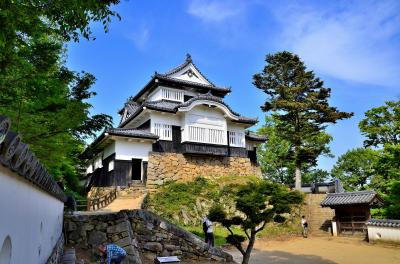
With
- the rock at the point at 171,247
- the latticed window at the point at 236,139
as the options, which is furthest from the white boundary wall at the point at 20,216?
the latticed window at the point at 236,139

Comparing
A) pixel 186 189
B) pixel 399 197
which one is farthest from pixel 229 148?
pixel 399 197

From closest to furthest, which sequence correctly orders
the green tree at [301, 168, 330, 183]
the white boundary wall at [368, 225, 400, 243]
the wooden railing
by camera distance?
the white boundary wall at [368, 225, 400, 243]
the wooden railing
the green tree at [301, 168, 330, 183]

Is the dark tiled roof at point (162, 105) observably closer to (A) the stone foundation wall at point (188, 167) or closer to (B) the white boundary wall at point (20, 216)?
(A) the stone foundation wall at point (188, 167)

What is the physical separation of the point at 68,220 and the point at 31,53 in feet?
18.8

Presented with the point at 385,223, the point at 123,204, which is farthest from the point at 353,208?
the point at 123,204

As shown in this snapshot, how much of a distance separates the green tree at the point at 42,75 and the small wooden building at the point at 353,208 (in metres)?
16.5

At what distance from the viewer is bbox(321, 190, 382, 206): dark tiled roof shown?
20.2 metres

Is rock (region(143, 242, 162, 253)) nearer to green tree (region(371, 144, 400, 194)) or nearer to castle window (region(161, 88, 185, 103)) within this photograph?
green tree (region(371, 144, 400, 194))

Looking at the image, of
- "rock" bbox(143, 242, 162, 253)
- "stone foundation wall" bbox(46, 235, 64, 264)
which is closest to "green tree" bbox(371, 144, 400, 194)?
"rock" bbox(143, 242, 162, 253)

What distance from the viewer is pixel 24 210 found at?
378cm

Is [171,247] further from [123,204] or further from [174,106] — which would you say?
[174,106]

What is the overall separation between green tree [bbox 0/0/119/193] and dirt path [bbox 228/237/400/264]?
937 cm

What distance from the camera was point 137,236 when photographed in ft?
39.3

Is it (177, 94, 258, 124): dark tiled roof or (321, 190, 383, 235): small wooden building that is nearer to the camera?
(321, 190, 383, 235): small wooden building
